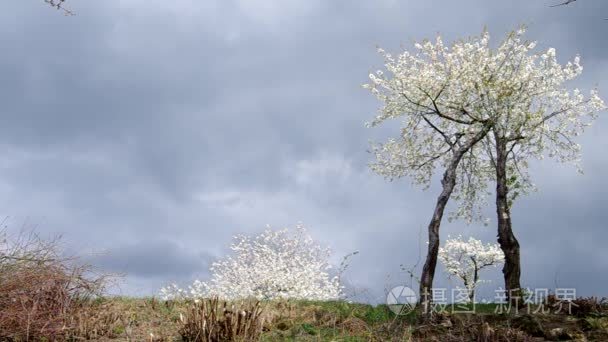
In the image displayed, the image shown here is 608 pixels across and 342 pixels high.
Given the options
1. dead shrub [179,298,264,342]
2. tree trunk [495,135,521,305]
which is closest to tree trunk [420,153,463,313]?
tree trunk [495,135,521,305]

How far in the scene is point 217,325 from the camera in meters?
9.74

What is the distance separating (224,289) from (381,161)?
1032 centimetres

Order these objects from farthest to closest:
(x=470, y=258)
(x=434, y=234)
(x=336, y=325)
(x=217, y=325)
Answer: (x=470, y=258), (x=434, y=234), (x=336, y=325), (x=217, y=325)

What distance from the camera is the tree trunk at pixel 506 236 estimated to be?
18203mm

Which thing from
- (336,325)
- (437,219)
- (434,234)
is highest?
(437,219)

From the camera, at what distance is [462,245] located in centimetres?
3456

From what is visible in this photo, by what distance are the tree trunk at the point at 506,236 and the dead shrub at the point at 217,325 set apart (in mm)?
9755

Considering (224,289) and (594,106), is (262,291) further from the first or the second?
(594,106)

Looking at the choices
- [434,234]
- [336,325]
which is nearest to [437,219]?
[434,234]

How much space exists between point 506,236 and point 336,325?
26.7ft

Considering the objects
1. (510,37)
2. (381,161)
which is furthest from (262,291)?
(510,37)

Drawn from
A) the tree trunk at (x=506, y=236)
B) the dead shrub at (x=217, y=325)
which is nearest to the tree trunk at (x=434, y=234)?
the tree trunk at (x=506, y=236)

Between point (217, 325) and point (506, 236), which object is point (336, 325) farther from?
point (506, 236)

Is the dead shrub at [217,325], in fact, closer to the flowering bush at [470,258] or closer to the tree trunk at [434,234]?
the tree trunk at [434,234]
